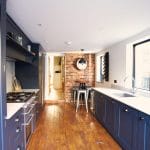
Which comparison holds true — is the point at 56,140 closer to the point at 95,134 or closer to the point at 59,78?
the point at 95,134

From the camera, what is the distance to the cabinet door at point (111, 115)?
11.1ft

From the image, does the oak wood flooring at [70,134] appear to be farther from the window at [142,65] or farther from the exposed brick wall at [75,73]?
the exposed brick wall at [75,73]

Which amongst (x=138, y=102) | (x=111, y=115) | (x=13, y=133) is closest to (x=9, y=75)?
(x=13, y=133)

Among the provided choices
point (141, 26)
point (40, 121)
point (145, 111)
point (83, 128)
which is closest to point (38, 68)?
point (40, 121)

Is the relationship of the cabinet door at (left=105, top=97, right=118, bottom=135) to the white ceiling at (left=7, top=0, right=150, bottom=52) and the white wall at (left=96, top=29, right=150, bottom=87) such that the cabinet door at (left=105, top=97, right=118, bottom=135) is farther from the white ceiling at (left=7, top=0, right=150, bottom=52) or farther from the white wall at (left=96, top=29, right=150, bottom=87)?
the white ceiling at (left=7, top=0, right=150, bottom=52)

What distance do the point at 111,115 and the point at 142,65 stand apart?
5.02ft

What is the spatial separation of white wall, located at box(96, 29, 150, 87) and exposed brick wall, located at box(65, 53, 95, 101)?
2.10 metres

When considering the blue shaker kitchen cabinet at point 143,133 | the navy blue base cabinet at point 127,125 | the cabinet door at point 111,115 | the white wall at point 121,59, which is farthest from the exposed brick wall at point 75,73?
the blue shaker kitchen cabinet at point 143,133

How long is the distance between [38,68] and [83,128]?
2179 mm

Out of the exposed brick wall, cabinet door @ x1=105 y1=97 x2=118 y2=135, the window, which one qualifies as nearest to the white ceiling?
the window

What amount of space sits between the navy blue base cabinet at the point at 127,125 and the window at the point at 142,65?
0.96 m

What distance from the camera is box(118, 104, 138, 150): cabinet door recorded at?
2580 mm

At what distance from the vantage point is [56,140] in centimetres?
354

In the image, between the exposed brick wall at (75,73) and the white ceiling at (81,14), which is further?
the exposed brick wall at (75,73)
